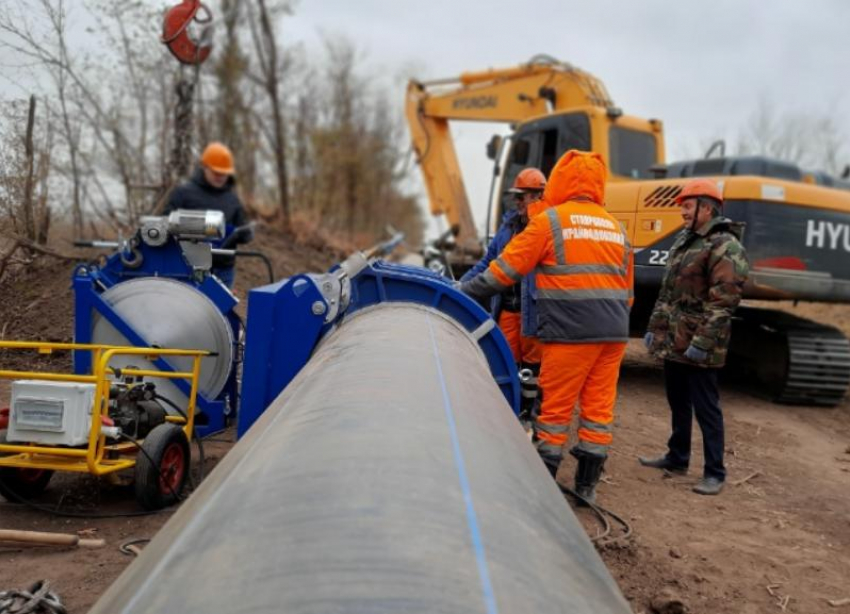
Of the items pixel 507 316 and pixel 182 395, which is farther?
pixel 507 316

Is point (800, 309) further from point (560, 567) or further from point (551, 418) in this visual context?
point (560, 567)

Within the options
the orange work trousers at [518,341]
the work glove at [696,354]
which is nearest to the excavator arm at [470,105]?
the orange work trousers at [518,341]

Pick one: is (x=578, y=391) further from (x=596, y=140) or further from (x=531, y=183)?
(x=596, y=140)

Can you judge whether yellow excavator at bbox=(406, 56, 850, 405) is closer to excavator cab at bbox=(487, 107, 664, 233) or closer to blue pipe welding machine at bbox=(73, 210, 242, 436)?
excavator cab at bbox=(487, 107, 664, 233)

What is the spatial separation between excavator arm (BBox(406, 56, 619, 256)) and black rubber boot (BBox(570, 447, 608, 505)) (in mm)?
7640

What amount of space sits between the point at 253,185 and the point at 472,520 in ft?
76.4

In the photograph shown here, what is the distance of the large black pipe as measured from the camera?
126 cm

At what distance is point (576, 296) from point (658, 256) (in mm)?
3626

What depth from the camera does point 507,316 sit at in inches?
256

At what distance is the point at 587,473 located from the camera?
4848 mm

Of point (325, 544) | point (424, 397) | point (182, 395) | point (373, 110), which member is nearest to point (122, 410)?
point (182, 395)

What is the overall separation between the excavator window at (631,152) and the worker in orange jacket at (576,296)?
18.1 feet

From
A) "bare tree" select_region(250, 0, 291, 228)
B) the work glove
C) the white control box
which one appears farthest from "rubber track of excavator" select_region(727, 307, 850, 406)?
"bare tree" select_region(250, 0, 291, 228)

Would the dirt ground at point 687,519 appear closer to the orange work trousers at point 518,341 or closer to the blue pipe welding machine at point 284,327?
the blue pipe welding machine at point 284,327
